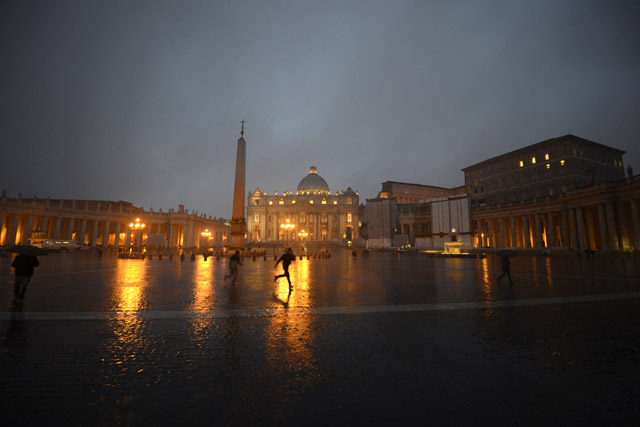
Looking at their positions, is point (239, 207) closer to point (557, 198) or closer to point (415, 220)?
point (557, 198)

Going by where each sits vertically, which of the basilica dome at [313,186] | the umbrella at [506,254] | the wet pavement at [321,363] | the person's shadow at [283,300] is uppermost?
the basilica dome at [313,186]

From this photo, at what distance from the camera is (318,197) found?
114 metres

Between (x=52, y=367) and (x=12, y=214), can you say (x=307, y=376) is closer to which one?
(x=52, y=367)

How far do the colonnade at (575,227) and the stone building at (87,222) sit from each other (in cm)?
5444

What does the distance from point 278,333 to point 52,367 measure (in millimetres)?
2953

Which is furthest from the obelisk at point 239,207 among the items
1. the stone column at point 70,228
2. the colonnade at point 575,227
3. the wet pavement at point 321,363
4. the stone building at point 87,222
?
the stone column at point 70,228

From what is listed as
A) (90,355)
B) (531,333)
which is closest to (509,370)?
(531,333)

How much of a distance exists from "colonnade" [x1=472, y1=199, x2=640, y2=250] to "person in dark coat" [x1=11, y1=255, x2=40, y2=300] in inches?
1794

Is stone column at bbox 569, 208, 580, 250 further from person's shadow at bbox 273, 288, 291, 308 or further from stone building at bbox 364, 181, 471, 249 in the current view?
person's shadow at bbox 273, 288, 291, 308

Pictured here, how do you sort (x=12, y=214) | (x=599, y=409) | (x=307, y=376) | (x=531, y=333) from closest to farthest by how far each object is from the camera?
(x=599, y=409)
(x=307, y=376)
(x=531, y=333)
(x=12, y=214)

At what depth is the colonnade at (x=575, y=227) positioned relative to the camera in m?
33.4

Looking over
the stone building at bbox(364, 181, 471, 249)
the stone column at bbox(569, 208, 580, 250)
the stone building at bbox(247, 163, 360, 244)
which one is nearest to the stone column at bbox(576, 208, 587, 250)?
the stone column at bbox(569, 208, 580, 250)

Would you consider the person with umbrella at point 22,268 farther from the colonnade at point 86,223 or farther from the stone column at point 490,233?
the stone column at point 490,233

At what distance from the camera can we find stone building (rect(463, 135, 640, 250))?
33656mm
